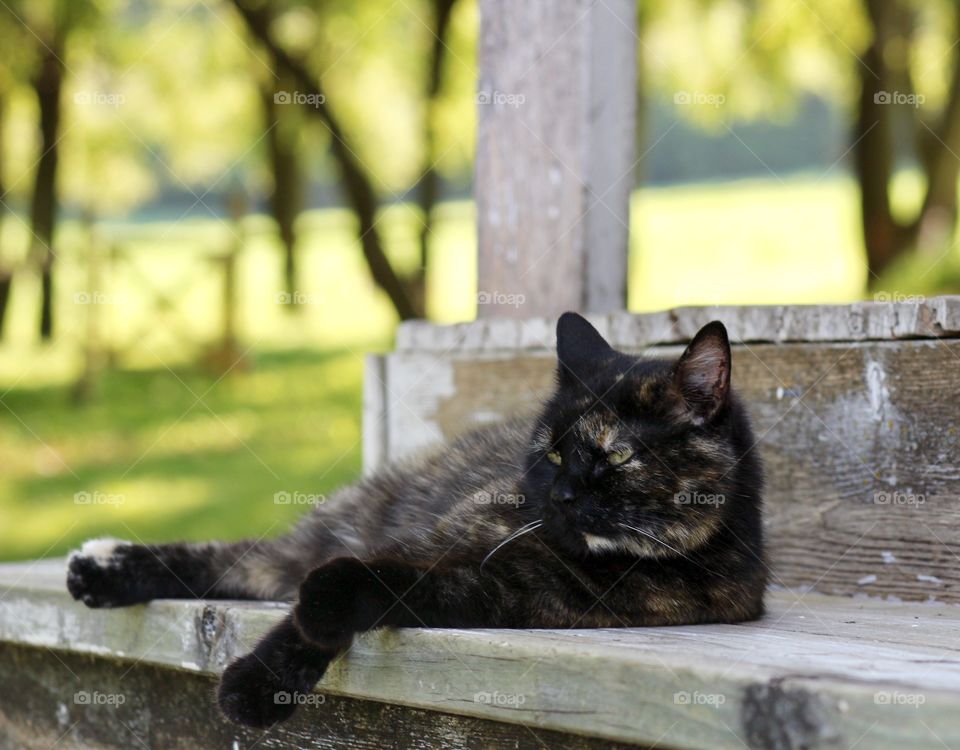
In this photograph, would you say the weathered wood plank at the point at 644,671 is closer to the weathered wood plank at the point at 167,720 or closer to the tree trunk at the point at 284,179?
the weathered wood plank at the point at 167,720

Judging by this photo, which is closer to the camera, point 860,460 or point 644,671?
point 644,671

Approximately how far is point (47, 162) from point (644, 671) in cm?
1306

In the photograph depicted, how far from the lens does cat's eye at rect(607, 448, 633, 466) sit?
2535mm

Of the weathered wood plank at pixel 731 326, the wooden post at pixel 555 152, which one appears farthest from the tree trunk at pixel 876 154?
the weathered wood plank at pixel 731 326

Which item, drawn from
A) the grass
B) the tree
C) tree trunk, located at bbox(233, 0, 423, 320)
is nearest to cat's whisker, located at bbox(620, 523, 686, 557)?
the grass

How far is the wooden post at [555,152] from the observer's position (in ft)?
11.8

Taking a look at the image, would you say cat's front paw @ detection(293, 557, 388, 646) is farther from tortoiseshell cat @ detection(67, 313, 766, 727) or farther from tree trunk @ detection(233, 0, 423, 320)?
tree trunk @ detection(233, 0, 423, 320)

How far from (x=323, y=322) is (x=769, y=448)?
42.8ft

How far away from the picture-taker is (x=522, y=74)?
367 cm

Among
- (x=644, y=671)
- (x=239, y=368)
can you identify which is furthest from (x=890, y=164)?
(x=644, y=671)

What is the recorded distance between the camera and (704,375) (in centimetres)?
259

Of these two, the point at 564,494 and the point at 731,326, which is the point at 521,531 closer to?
the point at 564,494

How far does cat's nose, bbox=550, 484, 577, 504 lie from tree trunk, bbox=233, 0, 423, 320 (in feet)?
25.2

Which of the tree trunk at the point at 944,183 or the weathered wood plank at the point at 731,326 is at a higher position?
the tree trunk at the point at 944,183
